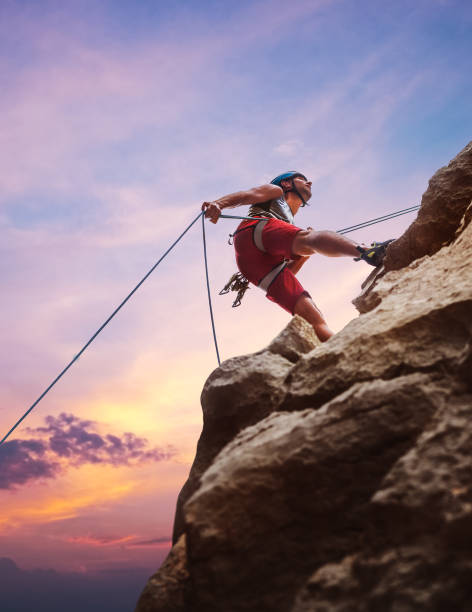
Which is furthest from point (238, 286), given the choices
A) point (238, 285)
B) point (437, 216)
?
point (437, 216)

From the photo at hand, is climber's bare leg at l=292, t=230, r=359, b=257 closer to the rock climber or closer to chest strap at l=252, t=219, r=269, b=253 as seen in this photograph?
the rock climber

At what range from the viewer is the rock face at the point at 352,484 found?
1.73 m

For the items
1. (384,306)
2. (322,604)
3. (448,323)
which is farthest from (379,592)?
(384,306)

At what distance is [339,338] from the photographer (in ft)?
9.57

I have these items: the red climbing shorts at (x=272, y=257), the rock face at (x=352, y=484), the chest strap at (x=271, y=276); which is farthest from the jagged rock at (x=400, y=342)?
the chest strap at (x=271, y=276)

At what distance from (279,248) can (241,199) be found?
0.73m

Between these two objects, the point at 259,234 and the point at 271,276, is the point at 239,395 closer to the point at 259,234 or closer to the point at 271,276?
the point at 271,276

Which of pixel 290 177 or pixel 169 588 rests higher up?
pixel 290 177

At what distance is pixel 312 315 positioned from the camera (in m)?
4.46

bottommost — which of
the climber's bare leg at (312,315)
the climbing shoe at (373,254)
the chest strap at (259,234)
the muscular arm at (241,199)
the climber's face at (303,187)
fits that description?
the climber's bare leg at (312,315)

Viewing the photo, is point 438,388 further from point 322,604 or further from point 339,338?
point 322,604

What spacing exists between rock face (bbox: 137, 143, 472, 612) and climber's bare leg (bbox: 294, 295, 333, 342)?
3.49ft

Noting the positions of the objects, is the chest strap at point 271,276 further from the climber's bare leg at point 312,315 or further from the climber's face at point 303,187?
the climber's face at point 303,187

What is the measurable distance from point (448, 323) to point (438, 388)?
0.47m
